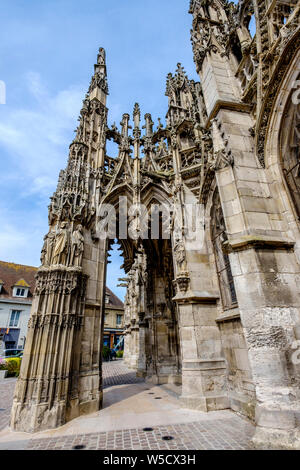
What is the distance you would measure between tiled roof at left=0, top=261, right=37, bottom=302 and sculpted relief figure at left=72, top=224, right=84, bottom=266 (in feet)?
70.5

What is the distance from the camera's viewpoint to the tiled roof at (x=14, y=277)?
79.8ft

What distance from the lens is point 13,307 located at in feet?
77.9

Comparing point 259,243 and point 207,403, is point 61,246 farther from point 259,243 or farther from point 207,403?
point 207,403

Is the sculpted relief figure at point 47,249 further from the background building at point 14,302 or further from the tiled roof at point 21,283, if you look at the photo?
the tiled roof at point 21,283

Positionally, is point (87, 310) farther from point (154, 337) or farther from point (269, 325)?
point (154, 337)

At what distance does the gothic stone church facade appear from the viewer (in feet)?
12.3

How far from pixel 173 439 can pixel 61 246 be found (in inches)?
199

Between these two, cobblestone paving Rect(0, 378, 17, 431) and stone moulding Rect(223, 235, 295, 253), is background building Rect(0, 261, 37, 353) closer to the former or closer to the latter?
cobblestone paving Rect(0, 378, 17, 431)

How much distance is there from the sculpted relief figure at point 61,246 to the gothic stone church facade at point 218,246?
40 mm

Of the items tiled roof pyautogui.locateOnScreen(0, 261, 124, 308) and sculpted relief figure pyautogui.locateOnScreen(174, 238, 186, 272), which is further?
tiled roof pyautogui.locateOnScreen(0, 261, 124, 308)

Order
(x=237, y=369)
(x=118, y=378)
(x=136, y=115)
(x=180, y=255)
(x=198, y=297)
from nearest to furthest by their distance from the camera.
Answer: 1. (x=237, y=369)
2. (x=198, y=297)
3. (x=180, y=255)
4. (x=118, y=378)
5. (x=136, y=115)

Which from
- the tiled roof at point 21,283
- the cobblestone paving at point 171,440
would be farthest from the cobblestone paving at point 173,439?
the tiled roof at point 21,283

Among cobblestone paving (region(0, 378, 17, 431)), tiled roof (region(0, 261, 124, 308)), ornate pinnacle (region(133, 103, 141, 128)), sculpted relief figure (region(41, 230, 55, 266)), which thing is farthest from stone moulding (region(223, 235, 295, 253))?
tiled roof (region(0, 261, 124, 308))

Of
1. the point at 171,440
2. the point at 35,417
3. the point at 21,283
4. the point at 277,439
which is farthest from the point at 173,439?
the point at 21,283
